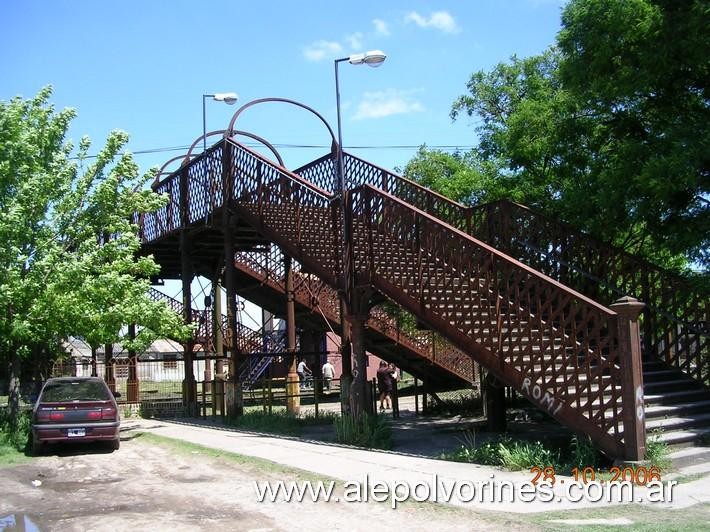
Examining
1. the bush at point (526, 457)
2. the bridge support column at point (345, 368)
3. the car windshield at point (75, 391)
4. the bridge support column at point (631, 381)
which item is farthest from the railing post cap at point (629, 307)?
the car windshield at point (75, 391)

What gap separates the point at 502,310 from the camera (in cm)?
1252

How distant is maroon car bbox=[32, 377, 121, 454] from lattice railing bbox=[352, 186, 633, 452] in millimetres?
5581

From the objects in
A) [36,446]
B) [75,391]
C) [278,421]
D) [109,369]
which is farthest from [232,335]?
[109,369]

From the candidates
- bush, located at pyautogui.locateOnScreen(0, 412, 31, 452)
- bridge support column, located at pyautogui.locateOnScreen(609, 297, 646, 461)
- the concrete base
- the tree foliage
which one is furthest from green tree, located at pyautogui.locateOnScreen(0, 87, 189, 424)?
bridge support column, located at pyautogui.locateOnScreen(609, 297, 646, 461)

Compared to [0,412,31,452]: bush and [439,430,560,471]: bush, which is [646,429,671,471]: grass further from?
[0,412,31,452]: bush

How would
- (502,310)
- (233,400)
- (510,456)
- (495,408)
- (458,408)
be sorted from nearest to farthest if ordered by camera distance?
(510,456) < (502,310) < (495,408) < (233,400) < (458,408)

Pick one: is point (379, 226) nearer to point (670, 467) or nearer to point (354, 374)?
point (354, 374)

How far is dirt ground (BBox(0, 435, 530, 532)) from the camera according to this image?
7.54 m

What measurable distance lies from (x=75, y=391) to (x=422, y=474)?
25.2ft

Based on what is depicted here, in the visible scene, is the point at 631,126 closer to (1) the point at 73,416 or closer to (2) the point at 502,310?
(2) the point at 502,310

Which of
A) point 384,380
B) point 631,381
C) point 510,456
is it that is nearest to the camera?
point 631,381

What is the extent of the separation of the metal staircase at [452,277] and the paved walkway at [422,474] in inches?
46.2

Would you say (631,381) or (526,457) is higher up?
(631,381)

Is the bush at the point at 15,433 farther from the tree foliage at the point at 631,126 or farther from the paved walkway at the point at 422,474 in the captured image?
the tree foliage at the point at 631,126
